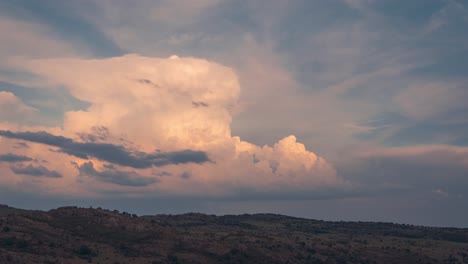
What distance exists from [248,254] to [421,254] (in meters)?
53.9

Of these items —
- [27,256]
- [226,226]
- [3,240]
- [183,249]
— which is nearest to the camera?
[27,256]

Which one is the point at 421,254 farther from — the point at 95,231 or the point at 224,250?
the point at 95,231

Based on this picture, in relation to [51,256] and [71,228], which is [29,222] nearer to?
[71,228]

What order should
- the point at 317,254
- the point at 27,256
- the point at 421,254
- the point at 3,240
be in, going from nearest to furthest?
the point at 27,256, the point at 3,240, the point at 317,254, the point at 421,254

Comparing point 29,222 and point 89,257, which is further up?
point 29,222

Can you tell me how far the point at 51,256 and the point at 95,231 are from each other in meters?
22.9

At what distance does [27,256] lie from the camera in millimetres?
94562

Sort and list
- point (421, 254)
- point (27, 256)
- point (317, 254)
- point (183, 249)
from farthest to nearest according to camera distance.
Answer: point (421, 254) < point (317, 254) < point (183, 249) < point (27, 256)

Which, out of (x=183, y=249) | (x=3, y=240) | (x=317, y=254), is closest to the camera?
(x=3, y=240)

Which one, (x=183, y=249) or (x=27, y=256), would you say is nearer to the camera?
(x=27, y=256)

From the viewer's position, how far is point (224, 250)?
11762 centimetres

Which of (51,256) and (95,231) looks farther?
(95,231)

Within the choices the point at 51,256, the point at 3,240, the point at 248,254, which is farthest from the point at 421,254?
the point at 3,240

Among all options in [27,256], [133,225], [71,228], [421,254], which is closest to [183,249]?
[133,225]
